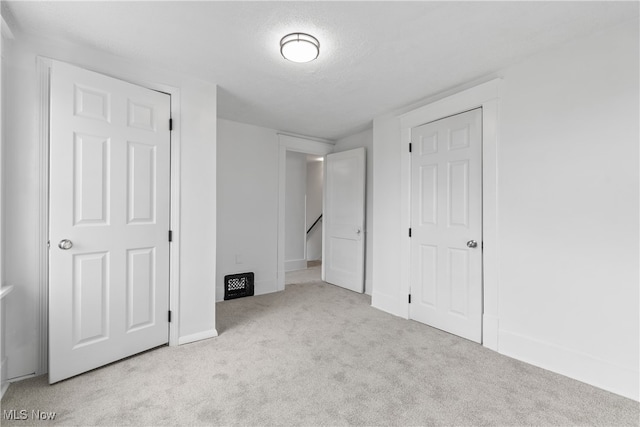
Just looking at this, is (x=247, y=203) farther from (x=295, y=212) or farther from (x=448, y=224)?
(x=448, y=224)

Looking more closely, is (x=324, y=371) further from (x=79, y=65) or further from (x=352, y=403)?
(x=79, y=65)

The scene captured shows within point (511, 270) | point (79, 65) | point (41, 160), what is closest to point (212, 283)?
point (41, 160)

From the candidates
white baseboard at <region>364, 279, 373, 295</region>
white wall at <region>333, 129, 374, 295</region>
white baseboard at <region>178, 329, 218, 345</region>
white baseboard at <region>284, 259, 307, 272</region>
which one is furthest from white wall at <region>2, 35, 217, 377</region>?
white baseboard at <region>284, 259, 307, 272</region>

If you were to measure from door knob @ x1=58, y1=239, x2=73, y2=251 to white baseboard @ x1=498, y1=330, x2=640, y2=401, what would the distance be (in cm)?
327

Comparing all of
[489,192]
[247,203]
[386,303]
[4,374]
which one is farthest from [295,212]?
[4,374]

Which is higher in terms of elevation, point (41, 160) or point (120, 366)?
point (41, 160)

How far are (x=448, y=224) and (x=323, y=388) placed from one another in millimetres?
1837

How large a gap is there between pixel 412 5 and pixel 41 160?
2.54 m

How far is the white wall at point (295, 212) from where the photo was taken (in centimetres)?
593

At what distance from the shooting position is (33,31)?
6.47 ft

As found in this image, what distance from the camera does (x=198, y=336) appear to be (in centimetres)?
267

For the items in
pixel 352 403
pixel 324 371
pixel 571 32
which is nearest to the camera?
pixel 352 403

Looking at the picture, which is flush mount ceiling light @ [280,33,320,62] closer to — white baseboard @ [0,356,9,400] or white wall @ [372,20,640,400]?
white wall @ [372,20,640,400]

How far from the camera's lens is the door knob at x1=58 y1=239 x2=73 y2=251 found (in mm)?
2012
